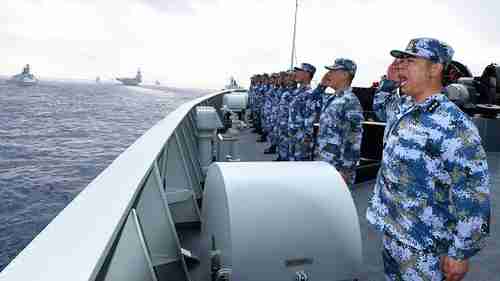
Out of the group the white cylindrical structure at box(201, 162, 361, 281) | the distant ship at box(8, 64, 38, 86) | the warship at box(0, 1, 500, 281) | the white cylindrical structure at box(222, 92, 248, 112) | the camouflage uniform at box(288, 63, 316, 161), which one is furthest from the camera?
the distant ship at box(8, 64, 38, 86)

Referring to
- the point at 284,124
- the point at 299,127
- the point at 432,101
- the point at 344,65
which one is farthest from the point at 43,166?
the point at 432,101

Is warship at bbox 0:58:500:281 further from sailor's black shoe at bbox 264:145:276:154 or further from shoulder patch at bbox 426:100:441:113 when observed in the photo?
sailor's black shoe at bbox 264:145:276:154

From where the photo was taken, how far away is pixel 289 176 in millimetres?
2305

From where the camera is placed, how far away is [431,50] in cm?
195

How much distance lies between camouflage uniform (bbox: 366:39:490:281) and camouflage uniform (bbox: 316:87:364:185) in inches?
86.6

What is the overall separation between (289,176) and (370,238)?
2.15 metres

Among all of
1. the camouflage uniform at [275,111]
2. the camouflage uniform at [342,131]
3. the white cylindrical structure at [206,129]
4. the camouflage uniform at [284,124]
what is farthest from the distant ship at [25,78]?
the camouflage uniform at [342,131]

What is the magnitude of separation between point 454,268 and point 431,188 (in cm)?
35

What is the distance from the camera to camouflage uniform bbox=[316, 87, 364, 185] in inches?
172

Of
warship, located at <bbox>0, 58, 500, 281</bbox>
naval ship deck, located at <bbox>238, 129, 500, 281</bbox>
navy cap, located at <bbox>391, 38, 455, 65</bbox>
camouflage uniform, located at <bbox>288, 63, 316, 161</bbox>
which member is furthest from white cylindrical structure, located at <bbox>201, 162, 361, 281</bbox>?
camouflage uniform, located at <bbox>288, 63, 316, 161</bbox>

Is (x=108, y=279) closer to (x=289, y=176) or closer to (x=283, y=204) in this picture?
(x=283, y=204)

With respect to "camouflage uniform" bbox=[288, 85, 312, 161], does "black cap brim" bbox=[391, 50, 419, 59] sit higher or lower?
higher

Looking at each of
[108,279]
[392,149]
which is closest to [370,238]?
[392,149]

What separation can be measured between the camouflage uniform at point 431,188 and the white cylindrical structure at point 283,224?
21 centimetres
